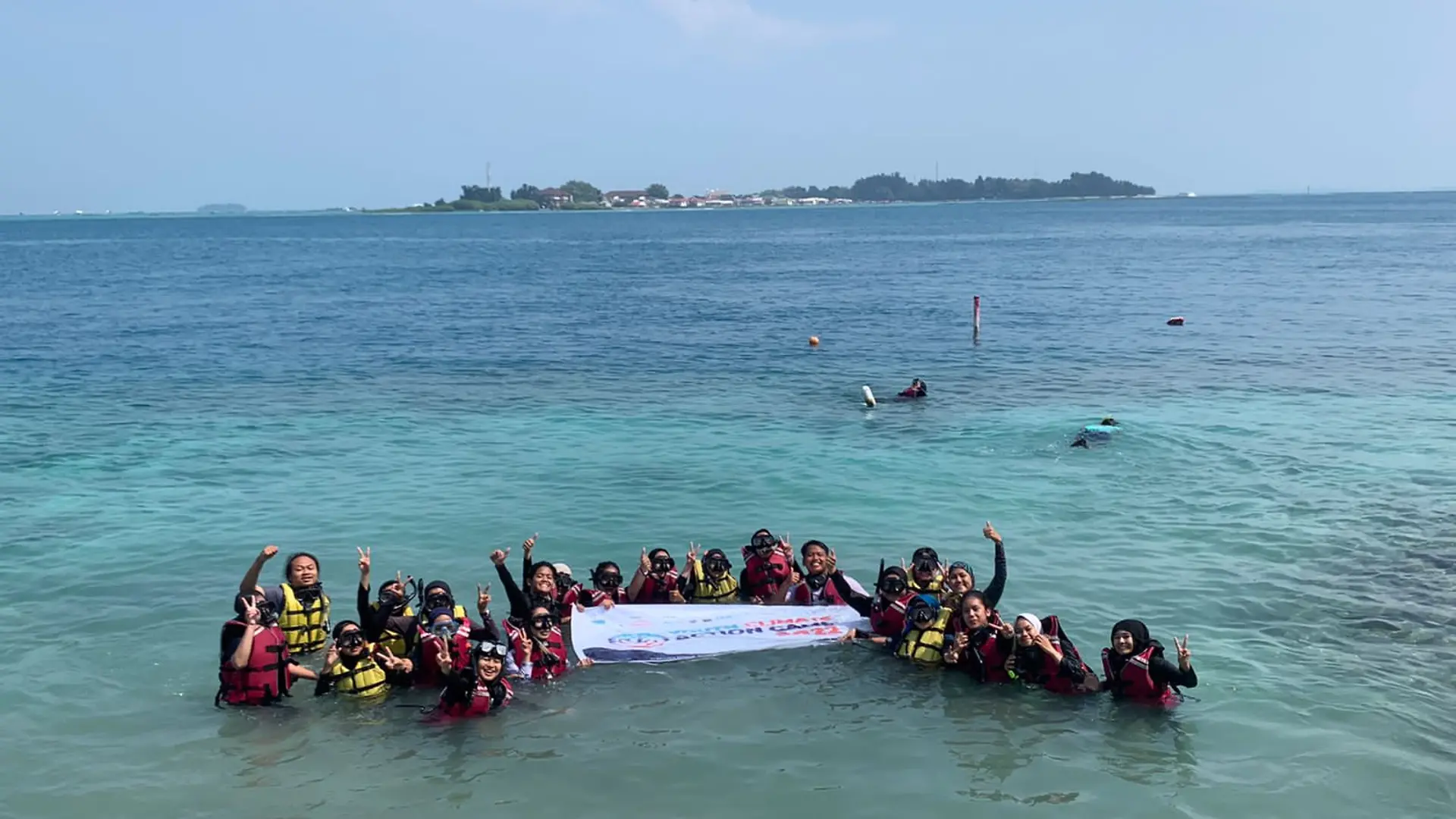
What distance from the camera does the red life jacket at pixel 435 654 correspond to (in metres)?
11.0

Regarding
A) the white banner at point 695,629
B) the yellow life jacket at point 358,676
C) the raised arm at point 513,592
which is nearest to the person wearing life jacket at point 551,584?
the raised arm at point 513,592

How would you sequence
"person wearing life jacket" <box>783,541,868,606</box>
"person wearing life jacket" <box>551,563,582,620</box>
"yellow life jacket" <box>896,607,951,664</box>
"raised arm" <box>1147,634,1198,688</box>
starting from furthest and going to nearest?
"person wearing life jacket" <box>783,541,868,606</box>
"person wearing life jacket" <box>551,563,582,620</box>
"yellow life jacket" <box>896,607,951,664</box>
"raised arm" <box>1147,634,1198,688</box>

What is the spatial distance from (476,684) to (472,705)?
24 centimetres

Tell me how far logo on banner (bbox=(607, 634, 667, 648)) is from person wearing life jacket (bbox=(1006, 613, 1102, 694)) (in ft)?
12.2

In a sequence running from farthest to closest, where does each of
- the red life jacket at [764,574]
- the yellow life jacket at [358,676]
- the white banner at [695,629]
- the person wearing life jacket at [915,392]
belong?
the person wearing life jacket at [915,392], the red life jacket at [764,574], the white banner at [695,629], the yellow life jacket at [358,676]

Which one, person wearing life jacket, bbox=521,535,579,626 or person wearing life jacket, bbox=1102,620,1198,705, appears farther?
person wearing life jacket, bbox=521,535,579,626

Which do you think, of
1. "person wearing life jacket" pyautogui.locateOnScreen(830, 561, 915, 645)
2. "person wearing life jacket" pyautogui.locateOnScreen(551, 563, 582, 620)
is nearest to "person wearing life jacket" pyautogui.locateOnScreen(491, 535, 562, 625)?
"person wearing life jacket" pyautogui.locateOnScreen(551, 563, 582, 620)

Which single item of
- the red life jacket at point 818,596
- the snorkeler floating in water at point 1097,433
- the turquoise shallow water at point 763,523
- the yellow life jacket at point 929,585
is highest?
the yellow life jacket at point 929,585

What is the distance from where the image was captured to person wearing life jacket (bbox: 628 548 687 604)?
42.6 ft

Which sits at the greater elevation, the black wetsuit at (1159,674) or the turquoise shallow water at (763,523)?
the black wetsuit at (1159,674)

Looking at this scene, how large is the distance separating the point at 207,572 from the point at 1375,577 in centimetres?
1545

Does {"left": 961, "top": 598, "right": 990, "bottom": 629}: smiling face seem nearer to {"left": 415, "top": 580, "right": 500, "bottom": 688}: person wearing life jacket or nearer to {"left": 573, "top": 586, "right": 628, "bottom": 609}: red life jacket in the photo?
{"left": 573, "top": 586, "right": 628, "bottom": 609}: red life jacket

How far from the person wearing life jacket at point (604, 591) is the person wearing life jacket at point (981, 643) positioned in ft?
12.3

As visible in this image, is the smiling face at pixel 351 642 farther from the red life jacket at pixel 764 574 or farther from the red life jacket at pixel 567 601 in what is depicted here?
the red life jacket at pixel 764 574
